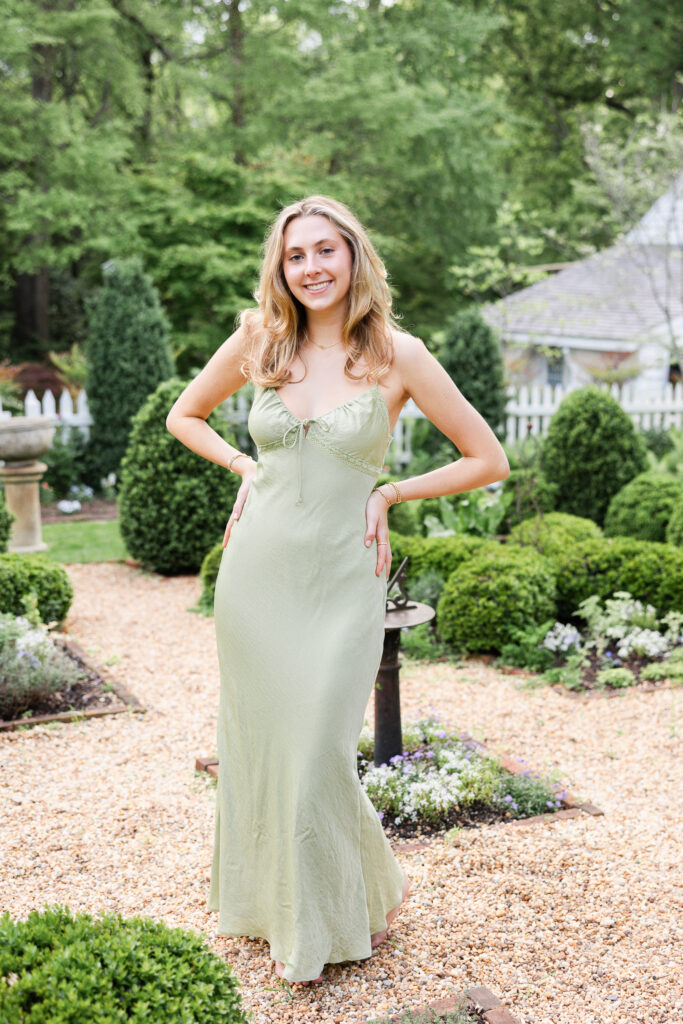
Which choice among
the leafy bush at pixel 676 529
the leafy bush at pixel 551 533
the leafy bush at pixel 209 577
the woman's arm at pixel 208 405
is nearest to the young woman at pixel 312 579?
the woman's arm at pixel 208 405

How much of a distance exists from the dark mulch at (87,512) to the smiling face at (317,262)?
8762 millimetres

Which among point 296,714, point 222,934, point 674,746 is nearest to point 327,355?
point 296,714

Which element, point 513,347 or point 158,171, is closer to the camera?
point 158,171

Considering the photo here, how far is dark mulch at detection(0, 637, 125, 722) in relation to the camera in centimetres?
523

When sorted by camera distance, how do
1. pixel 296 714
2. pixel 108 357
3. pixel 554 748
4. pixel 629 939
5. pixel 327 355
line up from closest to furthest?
pixel 296 714
pixel 327 355
pixel 629 939
pixel 554 748
pixel 108 357

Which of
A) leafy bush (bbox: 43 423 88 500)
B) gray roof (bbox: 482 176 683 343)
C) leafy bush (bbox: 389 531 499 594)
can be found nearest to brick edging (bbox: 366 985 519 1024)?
leafy bush (bbox: 389 531 499 594)

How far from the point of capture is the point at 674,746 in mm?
4871

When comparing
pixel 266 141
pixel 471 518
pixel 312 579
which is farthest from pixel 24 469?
pixel 266 141

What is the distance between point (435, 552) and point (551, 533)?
931mm

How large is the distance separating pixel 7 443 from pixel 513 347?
12.2 m

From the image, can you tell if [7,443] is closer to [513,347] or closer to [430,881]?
[430,881]

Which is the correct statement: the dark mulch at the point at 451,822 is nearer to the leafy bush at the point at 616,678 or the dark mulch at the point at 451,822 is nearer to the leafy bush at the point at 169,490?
the leafy bush at the point at 616,678

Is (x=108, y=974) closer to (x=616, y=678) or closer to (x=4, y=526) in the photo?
(x=616, y=678)

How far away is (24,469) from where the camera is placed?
855 centimetres
